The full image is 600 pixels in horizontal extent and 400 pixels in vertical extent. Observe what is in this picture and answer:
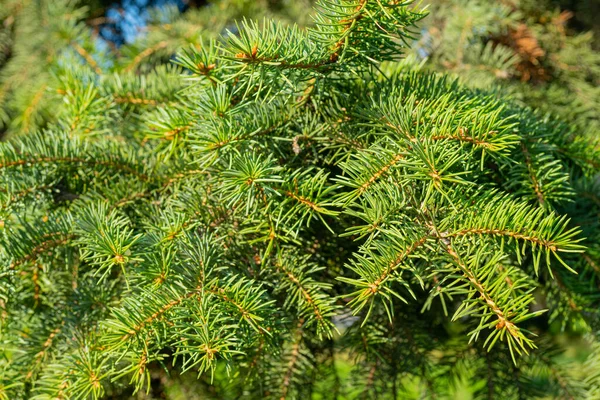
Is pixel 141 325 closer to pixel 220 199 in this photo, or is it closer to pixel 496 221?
pixel 220 199

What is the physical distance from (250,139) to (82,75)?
0.33 m

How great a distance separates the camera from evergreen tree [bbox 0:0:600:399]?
396mm

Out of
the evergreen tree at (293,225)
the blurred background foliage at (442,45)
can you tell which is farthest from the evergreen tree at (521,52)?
the evergreen tree at (293,225)

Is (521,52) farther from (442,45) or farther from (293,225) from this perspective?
(293,225)

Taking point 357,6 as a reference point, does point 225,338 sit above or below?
below

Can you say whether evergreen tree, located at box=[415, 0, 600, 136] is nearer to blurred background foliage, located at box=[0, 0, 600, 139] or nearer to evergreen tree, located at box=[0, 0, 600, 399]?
blurred background foliage, located at box=[0, 0, 600, 139]

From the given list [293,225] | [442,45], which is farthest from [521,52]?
[293,225]

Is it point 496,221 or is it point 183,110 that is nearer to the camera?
point 496,221

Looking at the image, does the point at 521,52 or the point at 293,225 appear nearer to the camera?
the point at 293,225

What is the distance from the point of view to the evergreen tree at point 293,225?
396mm

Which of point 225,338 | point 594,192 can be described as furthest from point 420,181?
point 594,192

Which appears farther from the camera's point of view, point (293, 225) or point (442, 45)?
point (442, 45)

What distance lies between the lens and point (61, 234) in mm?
505

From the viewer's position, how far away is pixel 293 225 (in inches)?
16.7
